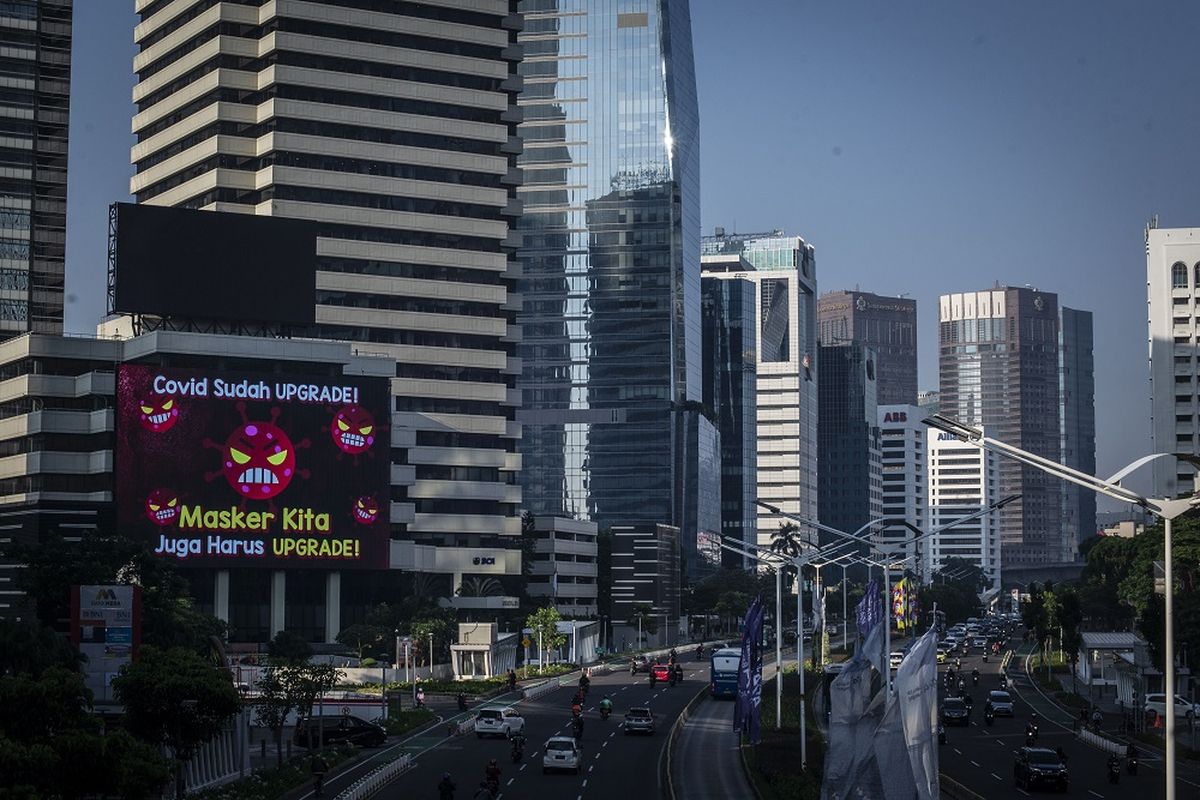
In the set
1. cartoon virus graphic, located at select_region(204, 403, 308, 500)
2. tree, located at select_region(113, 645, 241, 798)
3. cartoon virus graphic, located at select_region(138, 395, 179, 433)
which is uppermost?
cartoon virus graphic, located at select_region(138, 395, 179, 433)

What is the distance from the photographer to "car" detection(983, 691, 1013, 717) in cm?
11650

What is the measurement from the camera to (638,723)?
334ft

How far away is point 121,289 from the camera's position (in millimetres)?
152750

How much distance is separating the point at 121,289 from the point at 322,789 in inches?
3412

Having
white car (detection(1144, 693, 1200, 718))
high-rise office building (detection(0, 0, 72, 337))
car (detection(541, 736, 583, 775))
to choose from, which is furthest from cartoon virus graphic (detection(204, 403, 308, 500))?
car (detection(541, 736, 583, 775))

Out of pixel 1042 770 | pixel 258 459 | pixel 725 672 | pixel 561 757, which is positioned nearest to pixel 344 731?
pixel 561 757

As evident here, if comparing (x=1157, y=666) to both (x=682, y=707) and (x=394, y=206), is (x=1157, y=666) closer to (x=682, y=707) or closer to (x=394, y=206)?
(x=682, y=707)

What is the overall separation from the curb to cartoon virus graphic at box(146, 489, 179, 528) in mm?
45849

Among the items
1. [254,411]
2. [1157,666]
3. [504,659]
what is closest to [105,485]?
[254,411]

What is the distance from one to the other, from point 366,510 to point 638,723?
60.3m

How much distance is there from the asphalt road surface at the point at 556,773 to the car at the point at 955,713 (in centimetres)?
1640

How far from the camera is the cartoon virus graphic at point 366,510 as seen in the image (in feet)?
515

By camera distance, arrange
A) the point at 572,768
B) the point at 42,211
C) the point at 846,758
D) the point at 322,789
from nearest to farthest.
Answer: the point at 846,758
the point at 322,789
the point at 572,768
the point at 42,211

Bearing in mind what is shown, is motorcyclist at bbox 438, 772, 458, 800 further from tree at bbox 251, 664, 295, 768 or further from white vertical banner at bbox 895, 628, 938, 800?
white vertical banner at bbox 895, 628, 938, 800
